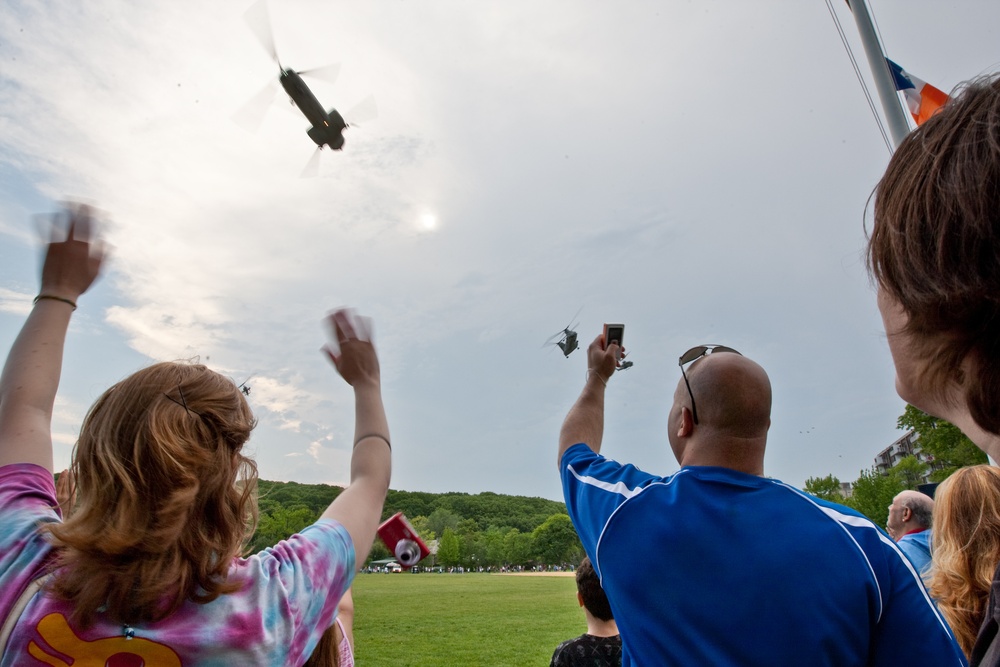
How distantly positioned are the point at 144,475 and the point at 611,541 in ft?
5.21

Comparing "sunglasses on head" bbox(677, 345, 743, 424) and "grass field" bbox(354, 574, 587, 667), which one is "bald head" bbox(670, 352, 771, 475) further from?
"grass field" bbox(354, 574, 587, 667)

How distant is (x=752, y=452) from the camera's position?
244cm

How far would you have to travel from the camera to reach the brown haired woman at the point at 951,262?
1.10 m

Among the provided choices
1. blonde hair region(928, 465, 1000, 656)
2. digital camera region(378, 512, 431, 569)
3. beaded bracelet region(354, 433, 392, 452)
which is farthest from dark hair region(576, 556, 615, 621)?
beaded bracelet region(354, 433, 392, 452)

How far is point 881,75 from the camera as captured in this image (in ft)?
25.1

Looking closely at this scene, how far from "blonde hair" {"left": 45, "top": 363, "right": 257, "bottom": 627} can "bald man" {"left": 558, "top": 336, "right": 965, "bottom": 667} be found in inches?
53.0

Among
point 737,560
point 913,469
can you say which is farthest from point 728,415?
point 913,469

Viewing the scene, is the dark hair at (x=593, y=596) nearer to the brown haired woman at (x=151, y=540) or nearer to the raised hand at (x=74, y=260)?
the brown haired woman at (x=151, y=540)

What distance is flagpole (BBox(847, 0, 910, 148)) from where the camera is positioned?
284 inches

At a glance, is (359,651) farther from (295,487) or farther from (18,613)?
(295,487)

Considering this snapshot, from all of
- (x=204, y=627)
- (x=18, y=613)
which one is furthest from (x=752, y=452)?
(x=18, y=613)

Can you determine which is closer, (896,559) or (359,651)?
(896,559)

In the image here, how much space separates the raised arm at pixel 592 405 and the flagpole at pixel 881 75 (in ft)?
18.9

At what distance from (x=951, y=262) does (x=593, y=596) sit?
387cm
